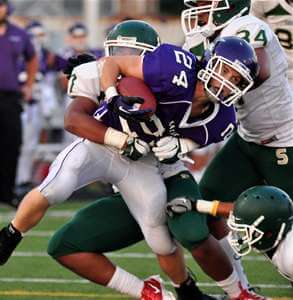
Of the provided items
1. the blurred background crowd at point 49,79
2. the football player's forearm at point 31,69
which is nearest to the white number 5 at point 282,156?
the blurred background crowd at point 49,79

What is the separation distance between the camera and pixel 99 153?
441cm

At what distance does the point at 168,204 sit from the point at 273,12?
1485 mm

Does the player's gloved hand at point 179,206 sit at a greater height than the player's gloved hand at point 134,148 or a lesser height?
lesser

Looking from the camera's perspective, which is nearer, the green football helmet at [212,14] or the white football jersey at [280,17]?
the green football helmet at [212,14]

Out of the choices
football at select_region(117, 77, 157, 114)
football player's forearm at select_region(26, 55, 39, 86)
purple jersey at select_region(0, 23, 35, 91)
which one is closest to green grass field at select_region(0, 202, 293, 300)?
football at select_region(117, 77, 157, 114)

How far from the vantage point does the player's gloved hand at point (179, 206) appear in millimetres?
4262

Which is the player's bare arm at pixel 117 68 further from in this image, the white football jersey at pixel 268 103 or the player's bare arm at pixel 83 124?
the white football jersey at pixel 268 103

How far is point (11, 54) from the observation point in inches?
324

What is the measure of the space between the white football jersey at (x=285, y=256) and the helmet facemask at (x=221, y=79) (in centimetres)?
64

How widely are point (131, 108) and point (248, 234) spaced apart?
697 mm

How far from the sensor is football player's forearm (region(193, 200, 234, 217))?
165 inches

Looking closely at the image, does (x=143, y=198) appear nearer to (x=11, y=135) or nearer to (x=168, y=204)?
(x=168, y=204)

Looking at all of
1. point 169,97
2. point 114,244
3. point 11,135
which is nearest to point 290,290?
point 114,244

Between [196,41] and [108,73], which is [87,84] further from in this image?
[196,41]
